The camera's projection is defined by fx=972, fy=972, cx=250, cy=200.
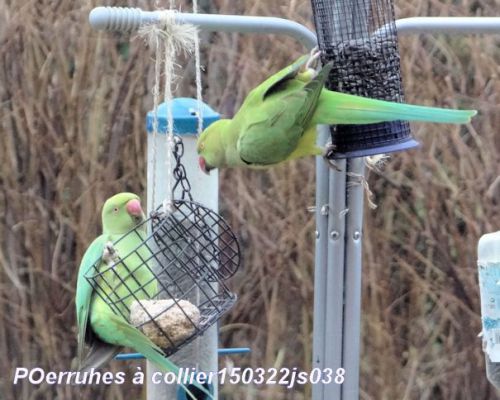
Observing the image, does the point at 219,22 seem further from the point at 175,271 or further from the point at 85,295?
the point at 85,295

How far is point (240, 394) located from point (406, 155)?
1445 mm

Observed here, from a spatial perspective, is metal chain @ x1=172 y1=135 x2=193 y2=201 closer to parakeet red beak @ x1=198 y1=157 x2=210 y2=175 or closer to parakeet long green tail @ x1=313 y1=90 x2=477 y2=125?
parakeet red beak @ x1=198 y1=157 x2=210 y2=175

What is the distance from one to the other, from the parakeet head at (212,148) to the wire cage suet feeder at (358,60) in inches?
14.1

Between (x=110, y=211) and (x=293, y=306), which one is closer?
(x=110, y=211)

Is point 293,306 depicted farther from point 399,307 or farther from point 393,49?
point 393,49

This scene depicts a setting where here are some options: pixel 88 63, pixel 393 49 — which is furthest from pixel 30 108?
pixel 393 49

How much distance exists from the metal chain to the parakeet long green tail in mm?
470

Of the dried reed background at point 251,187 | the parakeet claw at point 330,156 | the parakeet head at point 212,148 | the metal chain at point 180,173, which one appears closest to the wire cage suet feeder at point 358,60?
the parakeet claw at point 330,156

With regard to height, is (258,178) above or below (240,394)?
above

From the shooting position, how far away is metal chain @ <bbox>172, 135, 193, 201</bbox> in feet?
10.2

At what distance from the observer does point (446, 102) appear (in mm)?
4512

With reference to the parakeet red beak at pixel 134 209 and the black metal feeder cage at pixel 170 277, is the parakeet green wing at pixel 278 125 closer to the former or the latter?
the black metal feeder cage at pixel 170 277

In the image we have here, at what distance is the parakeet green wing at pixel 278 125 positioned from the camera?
2.89 meters

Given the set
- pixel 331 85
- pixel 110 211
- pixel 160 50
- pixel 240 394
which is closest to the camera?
pixel 160 50
